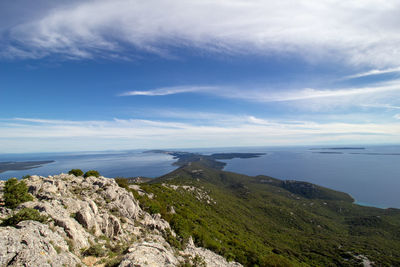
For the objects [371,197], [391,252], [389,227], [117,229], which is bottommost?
[371,197]

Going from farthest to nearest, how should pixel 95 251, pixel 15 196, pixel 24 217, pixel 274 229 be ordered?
pixel 274 229 < pixel 15 196 < pixel 95 251 < pixel 24 217

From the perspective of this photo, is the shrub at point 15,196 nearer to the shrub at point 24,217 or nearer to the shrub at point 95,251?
the shrub at point 24,217

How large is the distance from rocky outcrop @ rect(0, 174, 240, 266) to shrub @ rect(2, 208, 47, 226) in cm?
48

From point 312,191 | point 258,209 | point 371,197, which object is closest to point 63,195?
point 258,209

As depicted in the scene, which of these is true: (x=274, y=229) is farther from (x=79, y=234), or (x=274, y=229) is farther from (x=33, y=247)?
(x=33, y=247)

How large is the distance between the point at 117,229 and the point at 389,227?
5724 inches

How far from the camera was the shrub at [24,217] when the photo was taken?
34.7 feet

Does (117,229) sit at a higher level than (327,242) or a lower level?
higher

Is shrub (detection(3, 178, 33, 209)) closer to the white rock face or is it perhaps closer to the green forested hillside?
the white rock face

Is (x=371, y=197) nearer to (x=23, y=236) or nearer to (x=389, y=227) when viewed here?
(x=389, y=227)

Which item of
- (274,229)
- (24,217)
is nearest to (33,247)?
(24,217)

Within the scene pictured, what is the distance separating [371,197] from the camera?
188750mm

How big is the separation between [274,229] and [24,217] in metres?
84.6

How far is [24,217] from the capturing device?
35.5 feet
